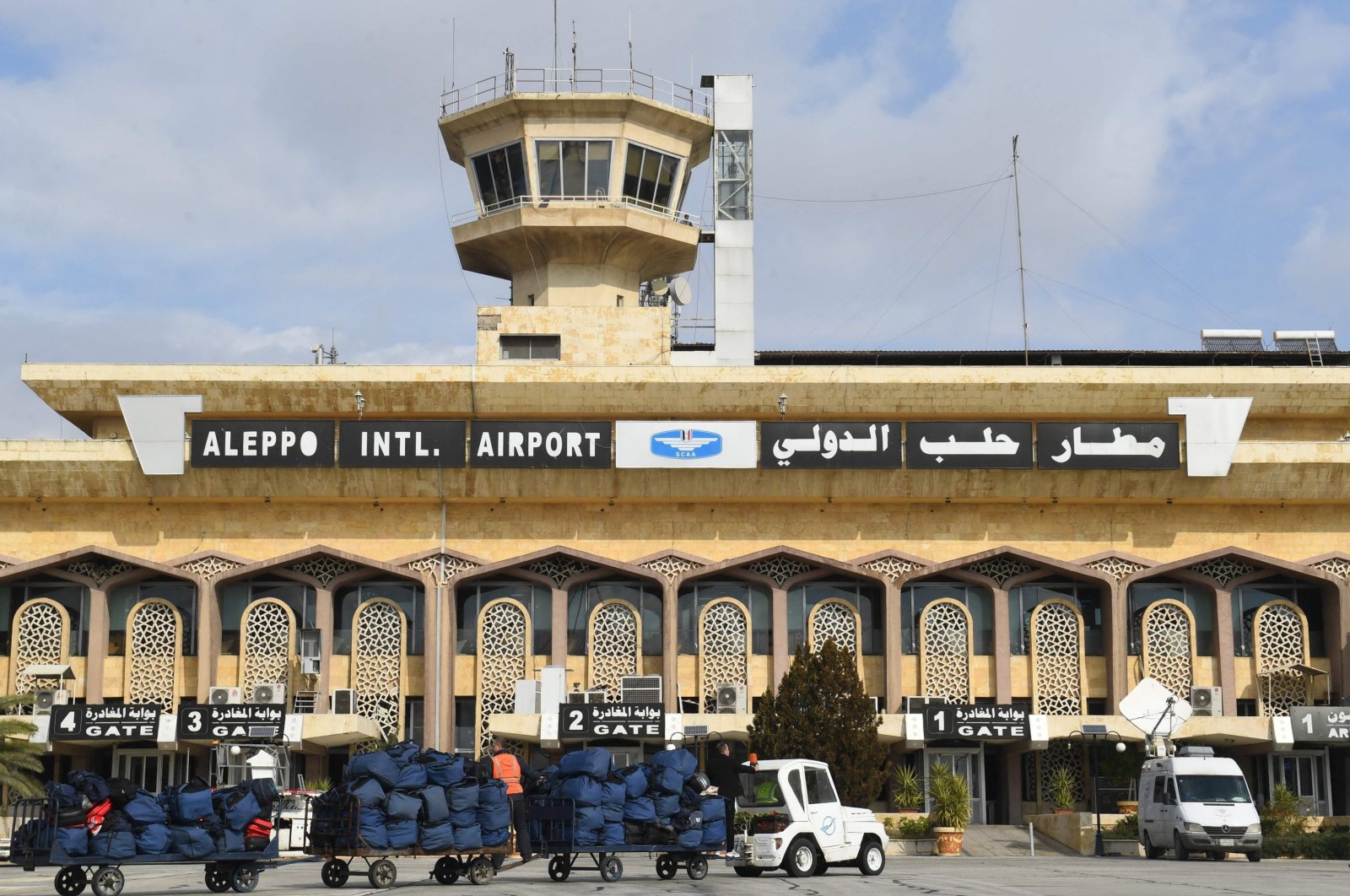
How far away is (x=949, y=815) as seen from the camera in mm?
41344

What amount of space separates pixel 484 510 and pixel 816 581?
1011cm

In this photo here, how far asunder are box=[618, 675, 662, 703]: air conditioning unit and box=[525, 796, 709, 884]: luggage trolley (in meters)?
22.5

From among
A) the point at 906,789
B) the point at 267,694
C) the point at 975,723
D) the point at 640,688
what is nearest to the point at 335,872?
the point at 640,688

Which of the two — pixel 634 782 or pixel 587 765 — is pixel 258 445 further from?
pixel 634 782

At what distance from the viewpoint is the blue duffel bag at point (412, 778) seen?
76.8ft

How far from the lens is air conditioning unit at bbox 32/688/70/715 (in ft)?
154

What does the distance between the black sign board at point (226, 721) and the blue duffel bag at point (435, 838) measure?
77.5ft

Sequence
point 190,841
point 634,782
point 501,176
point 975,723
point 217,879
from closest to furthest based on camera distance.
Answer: point 190,841
point 217,879
point 634,782
point 975,723
point 501,176

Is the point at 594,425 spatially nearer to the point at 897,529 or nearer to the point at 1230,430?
the point at 897,529

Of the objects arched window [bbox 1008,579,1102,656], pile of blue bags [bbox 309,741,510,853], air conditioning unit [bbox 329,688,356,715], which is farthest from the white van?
air conditioning unit [bbox 329,688,356,715]

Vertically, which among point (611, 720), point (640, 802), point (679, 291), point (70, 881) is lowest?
point (70, 881)

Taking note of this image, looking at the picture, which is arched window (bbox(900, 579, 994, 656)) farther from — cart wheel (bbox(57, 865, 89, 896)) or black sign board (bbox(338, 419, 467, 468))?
cart wheel (bbox(57, 865, 89, 896))

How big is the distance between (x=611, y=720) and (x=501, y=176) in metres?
18.6

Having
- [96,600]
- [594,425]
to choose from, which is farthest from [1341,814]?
[96,600]
